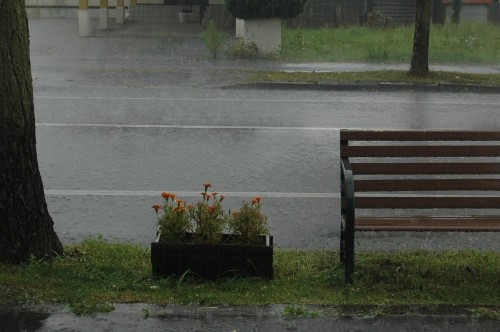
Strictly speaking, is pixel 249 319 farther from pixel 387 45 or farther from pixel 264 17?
pixel 387 45

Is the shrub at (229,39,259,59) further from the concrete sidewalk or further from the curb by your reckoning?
the concrete sidewalk

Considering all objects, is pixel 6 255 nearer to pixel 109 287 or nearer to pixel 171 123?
pixel 109 287

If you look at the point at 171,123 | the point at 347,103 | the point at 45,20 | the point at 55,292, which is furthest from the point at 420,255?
the point at 45,20

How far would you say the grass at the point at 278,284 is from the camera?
579 centimetres

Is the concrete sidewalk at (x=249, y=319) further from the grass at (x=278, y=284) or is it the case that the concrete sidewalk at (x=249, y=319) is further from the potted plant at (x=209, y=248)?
the potted plant at (x=209, y=248)

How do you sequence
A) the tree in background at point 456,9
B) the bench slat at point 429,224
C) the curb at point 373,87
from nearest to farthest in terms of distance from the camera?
the bench slat at point 429,224 < the curb at point 373,87 < the tree in background at point 456,9

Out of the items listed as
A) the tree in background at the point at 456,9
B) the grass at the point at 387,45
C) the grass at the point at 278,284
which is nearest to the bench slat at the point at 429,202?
the grass at the point at 278,284

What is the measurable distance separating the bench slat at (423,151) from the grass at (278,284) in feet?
2.36

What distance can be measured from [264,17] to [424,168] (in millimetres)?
16469

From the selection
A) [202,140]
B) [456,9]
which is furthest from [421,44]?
[456,9]

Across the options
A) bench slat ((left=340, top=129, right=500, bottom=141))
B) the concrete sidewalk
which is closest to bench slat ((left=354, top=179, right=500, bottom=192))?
bench slat ((left=340, top=129, right=500, bottom=141))

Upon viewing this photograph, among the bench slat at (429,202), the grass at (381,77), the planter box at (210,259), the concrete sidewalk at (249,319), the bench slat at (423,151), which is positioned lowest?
the concrete sidewalk at (249,319)

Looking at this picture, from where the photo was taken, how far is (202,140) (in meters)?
11.7

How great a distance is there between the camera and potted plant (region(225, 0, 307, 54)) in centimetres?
2244
